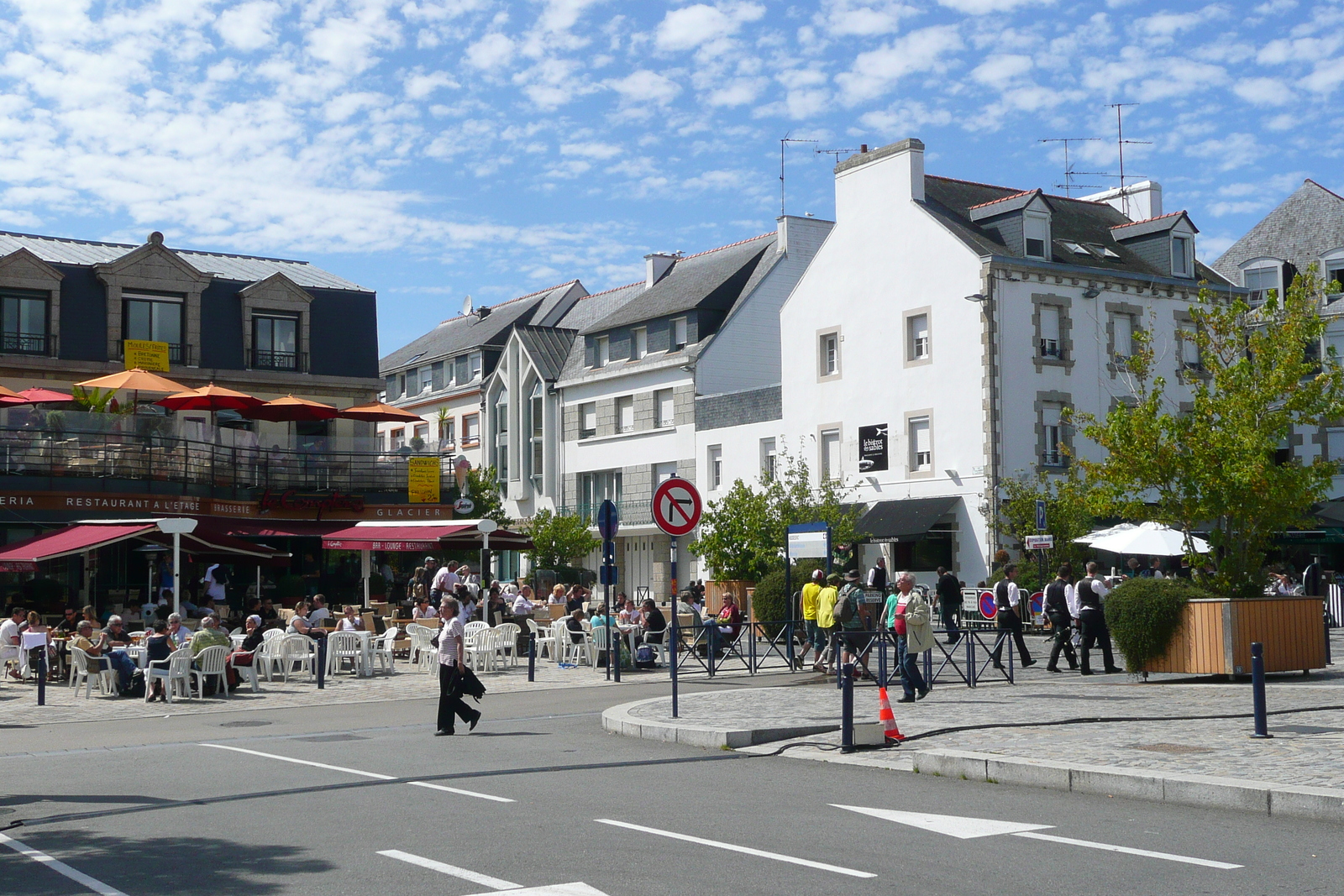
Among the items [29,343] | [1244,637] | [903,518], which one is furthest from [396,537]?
[1244,637]

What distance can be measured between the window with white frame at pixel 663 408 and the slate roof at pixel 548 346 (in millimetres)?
6485

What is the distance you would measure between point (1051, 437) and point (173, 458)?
2255cm

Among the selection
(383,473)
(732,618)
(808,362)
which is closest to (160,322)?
(383,473)

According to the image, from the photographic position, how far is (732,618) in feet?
85.4

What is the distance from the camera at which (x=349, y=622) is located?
24141 millimetres

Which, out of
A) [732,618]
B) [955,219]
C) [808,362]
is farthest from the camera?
[808,362]

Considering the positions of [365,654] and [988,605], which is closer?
[365,654]

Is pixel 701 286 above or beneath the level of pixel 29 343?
above

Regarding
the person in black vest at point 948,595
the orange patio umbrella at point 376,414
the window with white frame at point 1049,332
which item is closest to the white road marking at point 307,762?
the person in black vest at point 948,595

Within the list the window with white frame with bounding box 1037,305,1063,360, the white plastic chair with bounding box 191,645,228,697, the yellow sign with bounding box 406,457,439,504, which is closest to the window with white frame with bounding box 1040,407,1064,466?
the window with white frame with bounding box 1037,305,1063,360

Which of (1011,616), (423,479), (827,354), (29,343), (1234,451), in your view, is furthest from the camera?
(827,354)

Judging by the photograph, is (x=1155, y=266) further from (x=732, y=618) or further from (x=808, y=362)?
(x=732, y=618)

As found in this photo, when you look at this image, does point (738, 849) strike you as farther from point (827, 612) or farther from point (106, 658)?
point (106, 658)

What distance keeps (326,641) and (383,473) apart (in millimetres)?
15484
